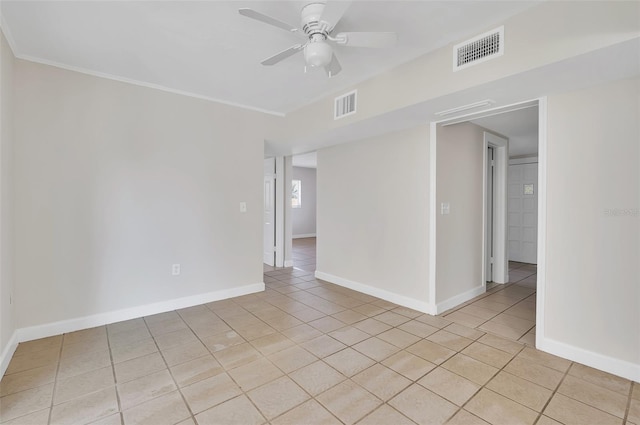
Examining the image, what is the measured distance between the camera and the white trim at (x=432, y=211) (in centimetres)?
325

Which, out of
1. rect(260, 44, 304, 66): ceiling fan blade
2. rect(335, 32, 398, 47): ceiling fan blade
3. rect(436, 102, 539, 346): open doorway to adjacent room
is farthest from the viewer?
rect(436, 102, 539, 346): open doorway to adjacent room

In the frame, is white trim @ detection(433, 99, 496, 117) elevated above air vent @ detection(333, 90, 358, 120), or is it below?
below

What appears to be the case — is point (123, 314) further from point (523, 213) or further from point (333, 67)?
point (523, 213)

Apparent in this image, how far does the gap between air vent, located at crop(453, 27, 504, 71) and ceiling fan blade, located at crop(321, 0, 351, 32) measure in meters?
1.10

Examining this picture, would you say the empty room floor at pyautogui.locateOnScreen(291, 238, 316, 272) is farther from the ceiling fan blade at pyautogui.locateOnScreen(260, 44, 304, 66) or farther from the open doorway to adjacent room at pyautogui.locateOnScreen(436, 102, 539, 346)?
the ceiling fan blade at pyautogui.locateOnScreen(260, 44, 304, 66)

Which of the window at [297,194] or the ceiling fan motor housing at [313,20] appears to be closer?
the ceiling fan motor housing at [313,20]

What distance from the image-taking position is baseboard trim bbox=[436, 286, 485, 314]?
3371 millimetres

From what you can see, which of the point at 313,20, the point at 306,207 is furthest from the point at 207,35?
the point at 306,207

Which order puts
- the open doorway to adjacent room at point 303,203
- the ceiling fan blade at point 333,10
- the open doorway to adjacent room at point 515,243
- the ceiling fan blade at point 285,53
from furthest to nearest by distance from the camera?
the open doorway to adjacent room at point 303,203, the open doorway to adjacent room at point 515,243, the ceiling fan blade at point 285,53, the ceiling fan blade at point 333,10

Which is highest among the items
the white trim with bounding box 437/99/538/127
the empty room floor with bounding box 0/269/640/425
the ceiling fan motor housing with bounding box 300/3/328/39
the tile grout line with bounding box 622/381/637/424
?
the ceiling fan motor housing with bounding box 300/3/328/39

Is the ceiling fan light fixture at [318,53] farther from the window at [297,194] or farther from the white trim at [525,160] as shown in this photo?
the window at [297,194]

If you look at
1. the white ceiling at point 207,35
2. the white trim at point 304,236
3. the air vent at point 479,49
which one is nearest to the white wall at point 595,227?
the air vent at point 479,49

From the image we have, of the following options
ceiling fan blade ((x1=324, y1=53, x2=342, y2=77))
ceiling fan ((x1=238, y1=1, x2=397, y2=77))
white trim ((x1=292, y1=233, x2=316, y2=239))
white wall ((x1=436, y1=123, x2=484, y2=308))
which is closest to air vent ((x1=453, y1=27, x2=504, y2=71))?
ceiling fan ((x1=238, y1=1, x2=397, y2=77))

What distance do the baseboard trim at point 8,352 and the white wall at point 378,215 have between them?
3.43m
